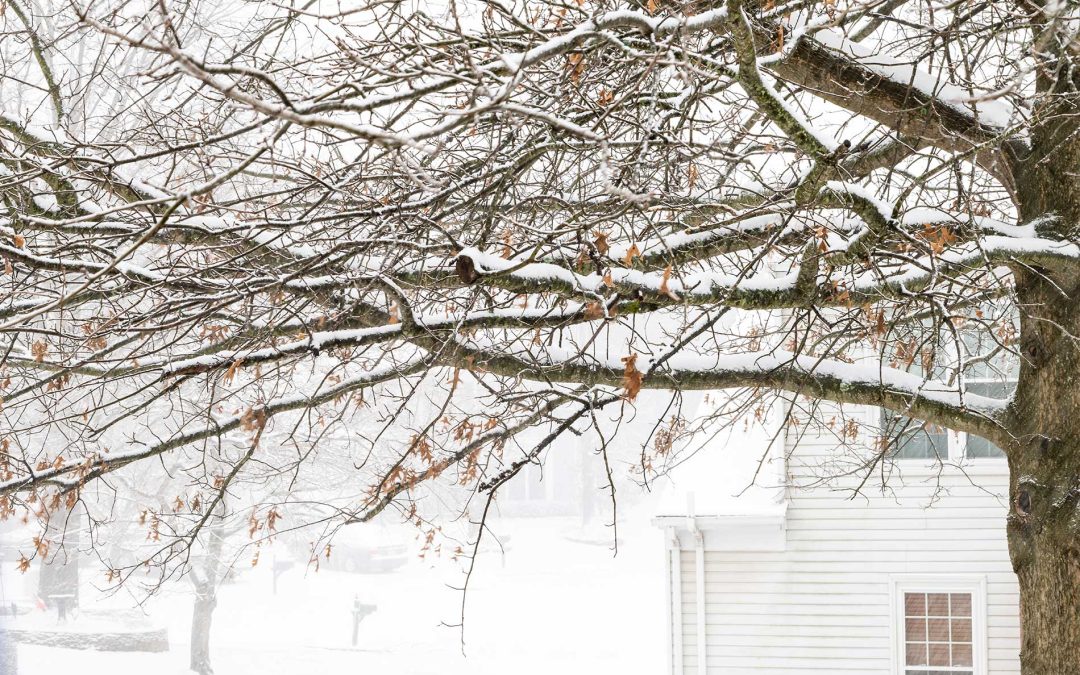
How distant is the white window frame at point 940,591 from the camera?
9.77 m

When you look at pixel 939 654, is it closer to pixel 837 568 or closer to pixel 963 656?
pixel 963 656

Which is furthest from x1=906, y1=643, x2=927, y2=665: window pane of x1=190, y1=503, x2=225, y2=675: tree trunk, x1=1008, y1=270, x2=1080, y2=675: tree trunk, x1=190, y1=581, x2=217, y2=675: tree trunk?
x1=190, y1=581, x2=217, y2=675: tree trunk

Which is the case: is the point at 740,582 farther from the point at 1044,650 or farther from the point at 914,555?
the point at 1044,650

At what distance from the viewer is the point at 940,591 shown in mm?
10117

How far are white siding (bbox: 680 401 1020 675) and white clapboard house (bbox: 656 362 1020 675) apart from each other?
0.01 metres

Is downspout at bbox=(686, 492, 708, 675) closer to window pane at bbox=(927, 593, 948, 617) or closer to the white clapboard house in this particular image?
the white clapboard house

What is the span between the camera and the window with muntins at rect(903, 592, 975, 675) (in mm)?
9891

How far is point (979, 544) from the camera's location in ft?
33.0

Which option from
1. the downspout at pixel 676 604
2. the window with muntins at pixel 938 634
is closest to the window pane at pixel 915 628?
the window with muntins at pixel 938 634

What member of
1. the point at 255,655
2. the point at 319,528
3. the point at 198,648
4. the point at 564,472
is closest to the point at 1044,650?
the point at 198,648

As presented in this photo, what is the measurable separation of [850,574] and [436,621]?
16.0 m

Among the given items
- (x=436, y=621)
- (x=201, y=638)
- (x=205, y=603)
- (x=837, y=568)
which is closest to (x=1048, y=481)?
(x=837, y=568)

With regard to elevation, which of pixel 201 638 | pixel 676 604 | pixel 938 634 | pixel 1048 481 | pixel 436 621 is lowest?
pixel 436 621

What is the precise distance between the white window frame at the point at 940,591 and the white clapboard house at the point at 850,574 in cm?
1
